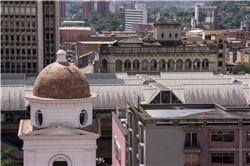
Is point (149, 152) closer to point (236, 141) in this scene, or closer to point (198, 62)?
point (236, 141)

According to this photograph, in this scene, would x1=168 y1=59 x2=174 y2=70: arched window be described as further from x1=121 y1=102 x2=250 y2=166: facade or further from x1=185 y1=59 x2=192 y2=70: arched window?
x1=121 y1=102 x2=250 y2=166: facade

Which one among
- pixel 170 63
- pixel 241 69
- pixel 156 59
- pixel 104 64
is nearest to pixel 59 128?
pixel 104 64

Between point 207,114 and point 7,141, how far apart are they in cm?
3501

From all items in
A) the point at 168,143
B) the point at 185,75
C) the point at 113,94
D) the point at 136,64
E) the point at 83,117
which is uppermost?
the point at 83,117

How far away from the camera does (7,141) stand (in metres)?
74.0

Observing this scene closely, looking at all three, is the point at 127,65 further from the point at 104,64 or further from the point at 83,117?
the point at 83,117

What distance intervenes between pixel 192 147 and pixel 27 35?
70.2 meters

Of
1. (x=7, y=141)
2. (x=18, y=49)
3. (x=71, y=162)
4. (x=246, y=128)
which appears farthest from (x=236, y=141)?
(x=18, y=49)

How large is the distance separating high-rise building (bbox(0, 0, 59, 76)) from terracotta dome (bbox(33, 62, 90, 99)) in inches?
2467

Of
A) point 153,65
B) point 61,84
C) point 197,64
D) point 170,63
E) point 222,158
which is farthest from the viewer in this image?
point 197,64

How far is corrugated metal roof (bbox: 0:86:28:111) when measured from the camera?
74.5 meters

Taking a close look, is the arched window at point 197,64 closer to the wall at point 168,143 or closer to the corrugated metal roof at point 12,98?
the corrugated metal roof at point 12,98

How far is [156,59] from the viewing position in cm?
11444

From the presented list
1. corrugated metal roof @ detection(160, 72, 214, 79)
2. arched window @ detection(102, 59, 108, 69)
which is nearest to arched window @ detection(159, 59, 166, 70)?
arched window @ detection(102, 59, 108, 69)
